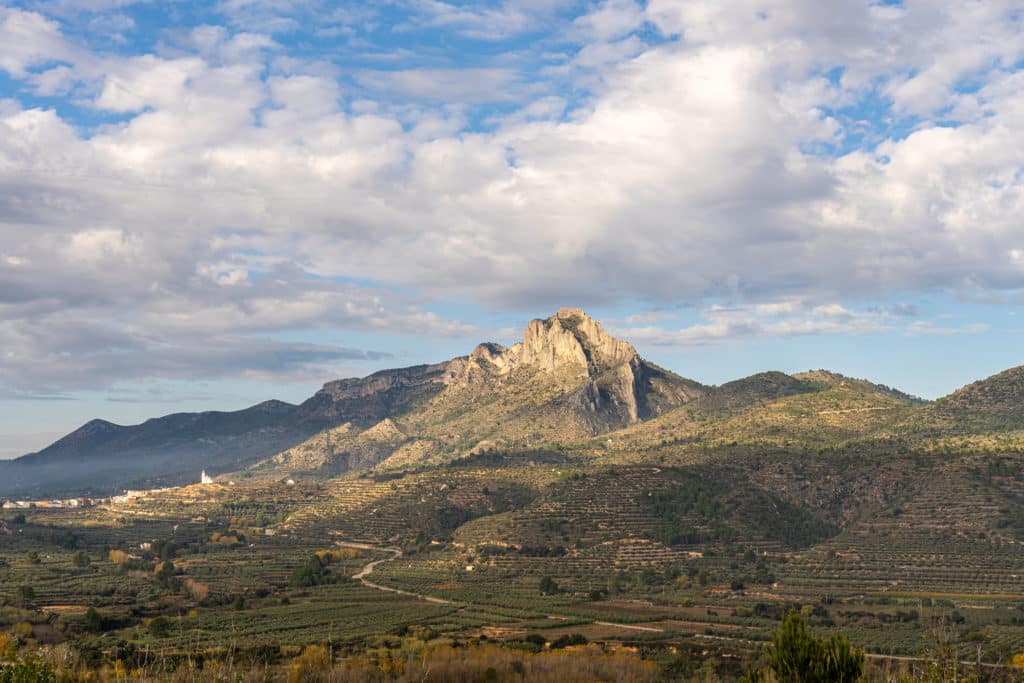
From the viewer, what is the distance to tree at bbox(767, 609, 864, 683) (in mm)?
34562

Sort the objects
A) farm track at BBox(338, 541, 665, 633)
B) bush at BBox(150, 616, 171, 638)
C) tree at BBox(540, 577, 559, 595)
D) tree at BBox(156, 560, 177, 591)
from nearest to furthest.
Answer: bush at BBox(150, 616, 171, 638) < farm track at BBox(338, 541, 665, 633) < tree at BBox(540, 577, 559, 595) < tree at BBox(156, 560, 177, 591)

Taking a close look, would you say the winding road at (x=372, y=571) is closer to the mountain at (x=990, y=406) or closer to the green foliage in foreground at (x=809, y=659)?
the green foliage in foreground at (x=809, y=659)

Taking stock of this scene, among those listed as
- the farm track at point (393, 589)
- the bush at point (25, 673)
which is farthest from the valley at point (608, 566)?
the bush at point (25, 673)

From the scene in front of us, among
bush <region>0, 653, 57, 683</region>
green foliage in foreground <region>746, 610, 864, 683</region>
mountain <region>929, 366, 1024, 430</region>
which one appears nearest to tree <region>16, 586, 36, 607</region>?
bush <region>0, 653, 57, 683</region>

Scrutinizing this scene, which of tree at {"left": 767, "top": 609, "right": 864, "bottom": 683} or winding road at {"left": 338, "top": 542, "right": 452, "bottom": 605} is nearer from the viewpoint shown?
tree at {"left": 767, "top": 609, "right": 864, "bottom": 683}

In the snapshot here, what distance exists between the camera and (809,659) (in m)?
34.7

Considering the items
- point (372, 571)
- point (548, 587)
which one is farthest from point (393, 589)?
point (548, 587)

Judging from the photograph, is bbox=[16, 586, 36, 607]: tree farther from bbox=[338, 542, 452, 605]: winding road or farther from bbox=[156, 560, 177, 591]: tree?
bbox=[338, 542, 452, 605]: winding road

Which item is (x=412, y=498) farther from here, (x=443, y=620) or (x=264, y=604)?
(x=443, y=620)

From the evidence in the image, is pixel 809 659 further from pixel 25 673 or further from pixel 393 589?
pixel 393 589

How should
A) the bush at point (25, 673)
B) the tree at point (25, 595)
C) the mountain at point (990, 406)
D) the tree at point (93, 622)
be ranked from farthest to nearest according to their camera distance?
the mountain at point (990, 406)
the tree at point (25, 595)
the tree at point (93, 622)
the bush at point (25, 673)

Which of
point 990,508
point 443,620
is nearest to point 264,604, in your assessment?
point 443,620

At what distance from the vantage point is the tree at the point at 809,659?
34562 mm

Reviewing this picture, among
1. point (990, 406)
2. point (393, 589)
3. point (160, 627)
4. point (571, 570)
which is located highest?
point (990, 406)
